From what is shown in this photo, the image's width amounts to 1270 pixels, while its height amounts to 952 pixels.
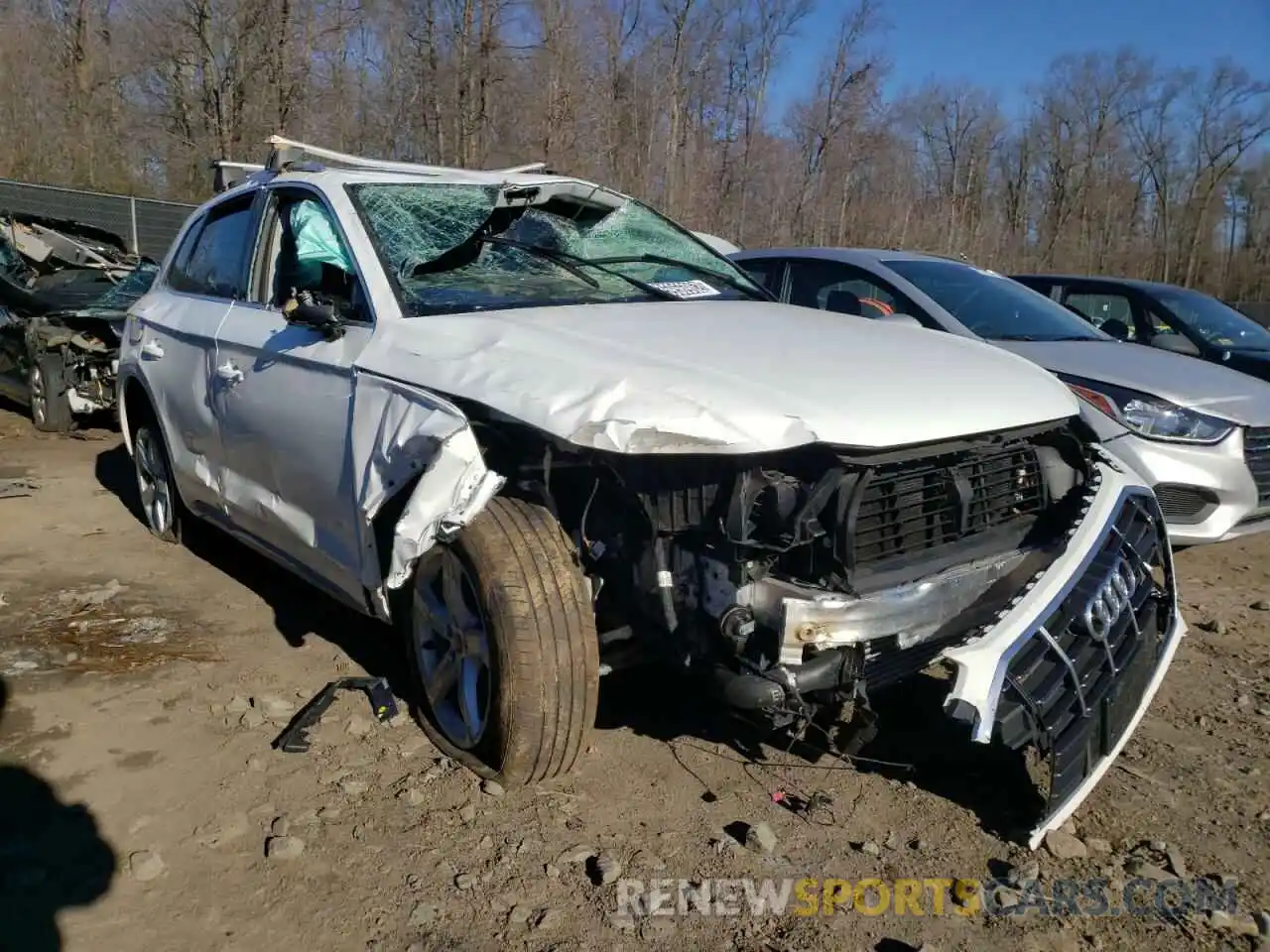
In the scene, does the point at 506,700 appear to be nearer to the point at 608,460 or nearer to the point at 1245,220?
the point at 608,460

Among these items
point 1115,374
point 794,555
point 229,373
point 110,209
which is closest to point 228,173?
point 229,373

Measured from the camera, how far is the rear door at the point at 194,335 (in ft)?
14.0

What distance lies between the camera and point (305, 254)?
397cm

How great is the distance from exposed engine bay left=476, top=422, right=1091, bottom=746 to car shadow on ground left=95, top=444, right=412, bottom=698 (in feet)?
4.13

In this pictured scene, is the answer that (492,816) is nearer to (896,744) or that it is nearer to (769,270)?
(896,744)

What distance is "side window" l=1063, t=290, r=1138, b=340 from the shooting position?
8.41 m

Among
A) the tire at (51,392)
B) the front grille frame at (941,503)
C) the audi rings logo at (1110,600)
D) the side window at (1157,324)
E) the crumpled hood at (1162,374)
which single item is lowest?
the tire at (51,392)

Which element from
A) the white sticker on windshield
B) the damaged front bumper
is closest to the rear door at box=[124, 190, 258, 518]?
the white sticker on windshield

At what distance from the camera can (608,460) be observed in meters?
2.70

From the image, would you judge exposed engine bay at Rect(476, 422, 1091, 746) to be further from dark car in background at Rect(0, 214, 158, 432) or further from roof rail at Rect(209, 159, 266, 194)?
dark car in background at Rect(0, 214, 158, 432)

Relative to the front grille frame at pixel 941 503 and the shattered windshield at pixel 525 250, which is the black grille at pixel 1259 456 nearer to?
the front grille frame at pixel 941 503

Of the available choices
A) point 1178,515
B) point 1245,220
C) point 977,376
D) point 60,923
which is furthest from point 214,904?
point 1245,220

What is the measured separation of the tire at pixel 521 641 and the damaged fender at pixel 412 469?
12 cm

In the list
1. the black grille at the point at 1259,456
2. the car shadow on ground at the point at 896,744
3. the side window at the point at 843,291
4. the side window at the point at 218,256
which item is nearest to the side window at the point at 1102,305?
the side window at the point at 843,291
